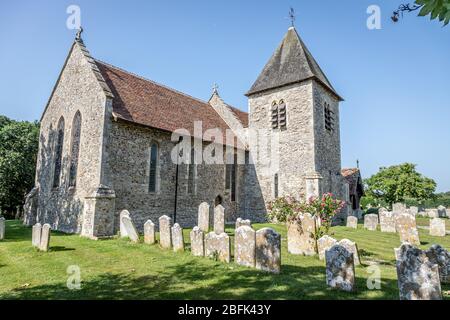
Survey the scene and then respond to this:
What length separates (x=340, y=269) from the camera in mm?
5844

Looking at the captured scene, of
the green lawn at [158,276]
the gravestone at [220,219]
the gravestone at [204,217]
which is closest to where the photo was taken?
the green lawn at [158,276]

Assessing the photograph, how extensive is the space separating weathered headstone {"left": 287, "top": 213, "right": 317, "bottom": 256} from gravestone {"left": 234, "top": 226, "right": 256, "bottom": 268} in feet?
7.73

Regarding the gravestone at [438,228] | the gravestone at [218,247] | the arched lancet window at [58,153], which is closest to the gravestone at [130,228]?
the gravestone at [218,247]

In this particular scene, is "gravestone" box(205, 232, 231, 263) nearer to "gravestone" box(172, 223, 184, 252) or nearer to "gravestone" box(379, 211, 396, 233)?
"gravestone" box(172, 223, 184, 252)

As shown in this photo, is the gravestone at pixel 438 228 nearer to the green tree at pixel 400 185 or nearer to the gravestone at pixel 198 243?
the gravestone at pixel 198 243

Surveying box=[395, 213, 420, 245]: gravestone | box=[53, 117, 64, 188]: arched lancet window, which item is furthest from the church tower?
box=[53, 117, 64, 188]: arched lancet window

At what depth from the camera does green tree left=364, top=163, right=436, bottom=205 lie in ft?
113

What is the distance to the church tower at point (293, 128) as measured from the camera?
19281 millimetres

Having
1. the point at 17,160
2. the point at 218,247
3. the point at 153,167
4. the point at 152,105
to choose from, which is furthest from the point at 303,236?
the point at 17,160

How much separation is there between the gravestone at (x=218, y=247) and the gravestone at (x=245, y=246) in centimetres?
37

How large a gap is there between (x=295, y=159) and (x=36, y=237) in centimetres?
1457
